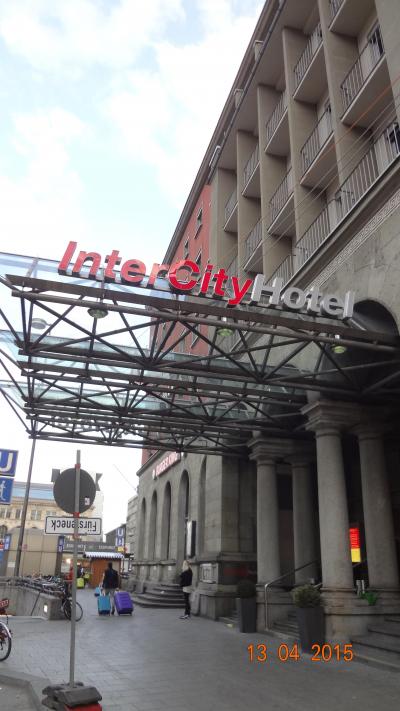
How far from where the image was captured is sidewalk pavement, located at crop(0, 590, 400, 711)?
739cm

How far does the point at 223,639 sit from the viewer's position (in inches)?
534

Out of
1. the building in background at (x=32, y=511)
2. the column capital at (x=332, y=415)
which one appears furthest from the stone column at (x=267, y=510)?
the building in background at (x=32, y=511)

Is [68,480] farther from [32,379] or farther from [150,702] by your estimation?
[32,379]

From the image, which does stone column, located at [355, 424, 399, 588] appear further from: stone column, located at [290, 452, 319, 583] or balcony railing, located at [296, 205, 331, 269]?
balcony railing, located at [296, 205, 331, 269]

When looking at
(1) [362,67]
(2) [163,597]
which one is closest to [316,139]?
(1) [362,67]

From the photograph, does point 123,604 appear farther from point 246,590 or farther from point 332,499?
point 332,499

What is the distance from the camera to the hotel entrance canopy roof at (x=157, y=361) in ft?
34.9

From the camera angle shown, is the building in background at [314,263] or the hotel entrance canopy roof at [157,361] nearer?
the hotel entrance canopy roof at [157,361]

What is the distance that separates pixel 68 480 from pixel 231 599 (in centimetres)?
1334

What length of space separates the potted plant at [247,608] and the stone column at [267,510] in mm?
1402

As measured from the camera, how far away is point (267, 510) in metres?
17.3

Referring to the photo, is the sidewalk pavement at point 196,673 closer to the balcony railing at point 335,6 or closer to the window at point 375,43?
the window at point 375,43
